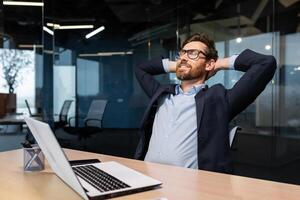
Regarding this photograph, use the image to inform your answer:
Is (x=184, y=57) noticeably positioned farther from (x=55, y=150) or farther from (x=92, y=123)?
(x=92, y=123)

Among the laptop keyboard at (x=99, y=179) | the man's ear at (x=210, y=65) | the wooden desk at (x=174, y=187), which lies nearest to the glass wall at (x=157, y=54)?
the man's ear at (x=210, y=65)

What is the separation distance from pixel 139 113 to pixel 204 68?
3769mm

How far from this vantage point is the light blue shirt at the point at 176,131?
166 centimetres

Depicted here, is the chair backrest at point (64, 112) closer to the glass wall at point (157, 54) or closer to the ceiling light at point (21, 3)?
the glass wall at point (157, 54)

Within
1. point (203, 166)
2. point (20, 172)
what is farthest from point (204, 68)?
point (20, 172)

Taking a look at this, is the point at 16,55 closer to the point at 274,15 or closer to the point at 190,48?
the point at 274,15

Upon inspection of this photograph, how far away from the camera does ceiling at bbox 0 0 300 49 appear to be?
4.71m

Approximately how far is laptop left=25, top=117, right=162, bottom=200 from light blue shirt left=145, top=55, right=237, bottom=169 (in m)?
0.33

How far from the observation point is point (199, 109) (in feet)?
5.65

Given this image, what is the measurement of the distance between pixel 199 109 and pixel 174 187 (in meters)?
0.63

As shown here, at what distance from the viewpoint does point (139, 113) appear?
558 cm

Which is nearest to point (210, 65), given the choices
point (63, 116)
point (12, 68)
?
point (12, 68)

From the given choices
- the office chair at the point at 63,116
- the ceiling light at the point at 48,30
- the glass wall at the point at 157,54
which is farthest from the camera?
the office chair at the point at 63,116

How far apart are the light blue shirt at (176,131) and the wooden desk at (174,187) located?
0.23 metres
